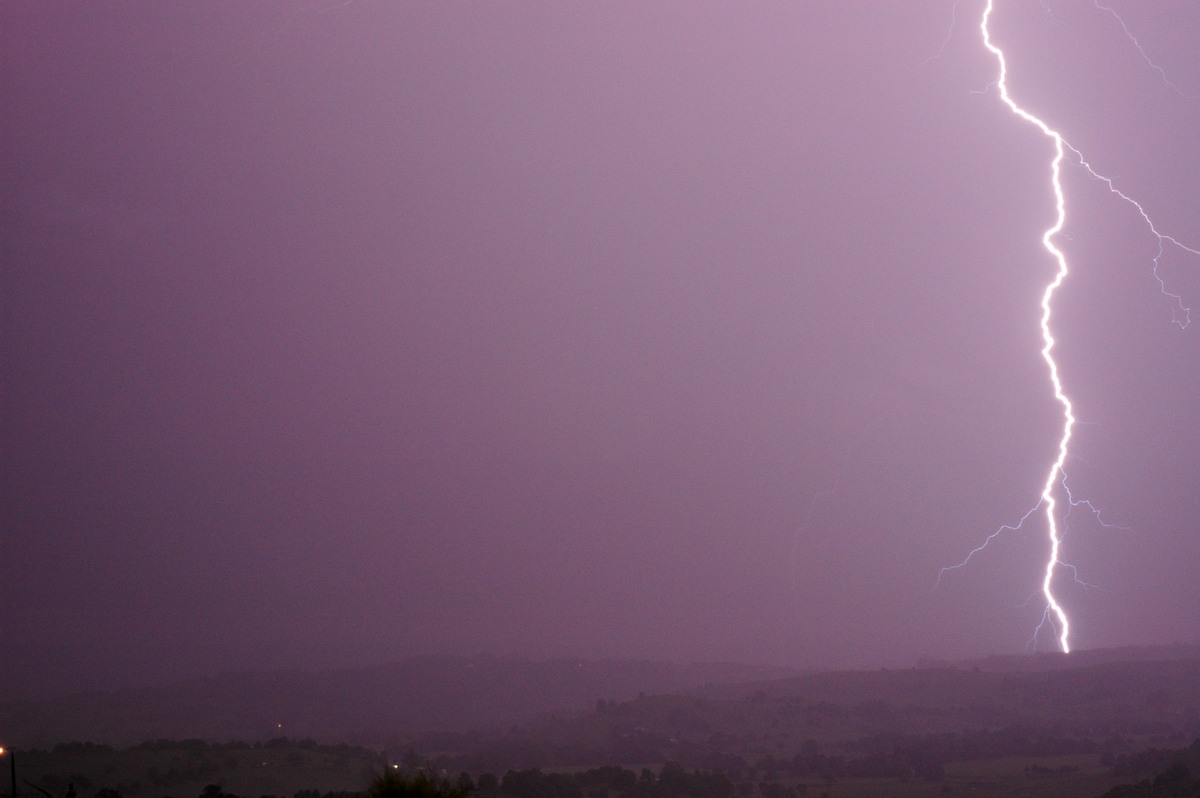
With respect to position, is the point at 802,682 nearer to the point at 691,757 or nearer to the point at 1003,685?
the point at 1003,685

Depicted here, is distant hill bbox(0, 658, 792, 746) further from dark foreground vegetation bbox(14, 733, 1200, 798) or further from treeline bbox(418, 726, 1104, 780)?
dark foreground vegetation bbox(14, 733, 1200, 798)

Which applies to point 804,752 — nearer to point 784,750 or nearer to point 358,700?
point 784,750

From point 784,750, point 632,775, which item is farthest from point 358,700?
point 632,775

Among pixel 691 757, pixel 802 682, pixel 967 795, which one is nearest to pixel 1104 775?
pixel 967 795

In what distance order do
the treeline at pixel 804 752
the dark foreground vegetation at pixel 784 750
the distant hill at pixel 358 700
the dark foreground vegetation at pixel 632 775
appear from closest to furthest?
the dark foreground vegetation at pixel 632 775
the dark foreground vegetation at pixel 784 750
the treeline at pixel 804 752
the distant hill at pixel 358 700

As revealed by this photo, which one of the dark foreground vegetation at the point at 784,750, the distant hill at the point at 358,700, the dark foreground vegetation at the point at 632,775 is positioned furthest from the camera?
the distant hill at the point at 358,700

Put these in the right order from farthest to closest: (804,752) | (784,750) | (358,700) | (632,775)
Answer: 1. (358,700)
2. (784,750)
3. (804,752)
4. (632,775)

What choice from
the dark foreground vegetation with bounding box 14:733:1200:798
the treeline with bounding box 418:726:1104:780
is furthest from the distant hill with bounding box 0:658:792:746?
the dark foreground vegetation with bounding box 14:733:1200:798

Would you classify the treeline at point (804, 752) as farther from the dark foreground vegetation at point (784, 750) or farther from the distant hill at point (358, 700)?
the distant hill at point (358, 700)

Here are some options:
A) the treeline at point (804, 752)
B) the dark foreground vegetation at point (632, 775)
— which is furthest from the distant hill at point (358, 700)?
the dark foreground vegetation at point (632, 775)
